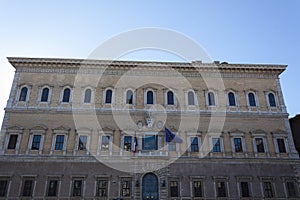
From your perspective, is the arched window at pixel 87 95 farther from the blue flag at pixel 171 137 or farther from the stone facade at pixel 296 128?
the stone facade at pixel 296 128

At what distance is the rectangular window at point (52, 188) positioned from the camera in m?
20.4

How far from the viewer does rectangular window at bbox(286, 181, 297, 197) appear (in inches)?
849

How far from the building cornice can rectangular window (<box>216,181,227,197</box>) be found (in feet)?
35.3

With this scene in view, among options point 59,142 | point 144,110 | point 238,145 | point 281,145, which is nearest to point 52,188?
point 59,142

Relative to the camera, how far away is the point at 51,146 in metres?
21.8

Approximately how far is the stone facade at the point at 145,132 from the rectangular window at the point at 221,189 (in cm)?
8

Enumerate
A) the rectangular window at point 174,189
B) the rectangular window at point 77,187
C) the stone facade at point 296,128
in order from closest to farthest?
1. the rectangular window at point 77,187
2. the rectangular window at point 174,189
3. the stone facade at point 296,128

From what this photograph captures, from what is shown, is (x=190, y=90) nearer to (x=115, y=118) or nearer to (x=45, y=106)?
(x=115, y=118)

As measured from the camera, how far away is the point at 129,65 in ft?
82.1

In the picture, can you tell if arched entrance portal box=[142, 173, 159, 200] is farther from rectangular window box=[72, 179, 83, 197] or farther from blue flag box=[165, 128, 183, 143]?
rectangular window box=[72, 179, 83, 197]

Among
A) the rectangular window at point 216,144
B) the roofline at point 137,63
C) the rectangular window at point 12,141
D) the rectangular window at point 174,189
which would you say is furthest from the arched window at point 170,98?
the rectangular window at point 12,141

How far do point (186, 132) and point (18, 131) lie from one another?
48.3 feet

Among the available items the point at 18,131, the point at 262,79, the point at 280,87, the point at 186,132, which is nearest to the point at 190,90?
the point at 186,132

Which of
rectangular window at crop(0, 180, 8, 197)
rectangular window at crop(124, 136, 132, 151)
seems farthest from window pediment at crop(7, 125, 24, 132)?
rectangular window at crop(124, 136, 132, 151)
